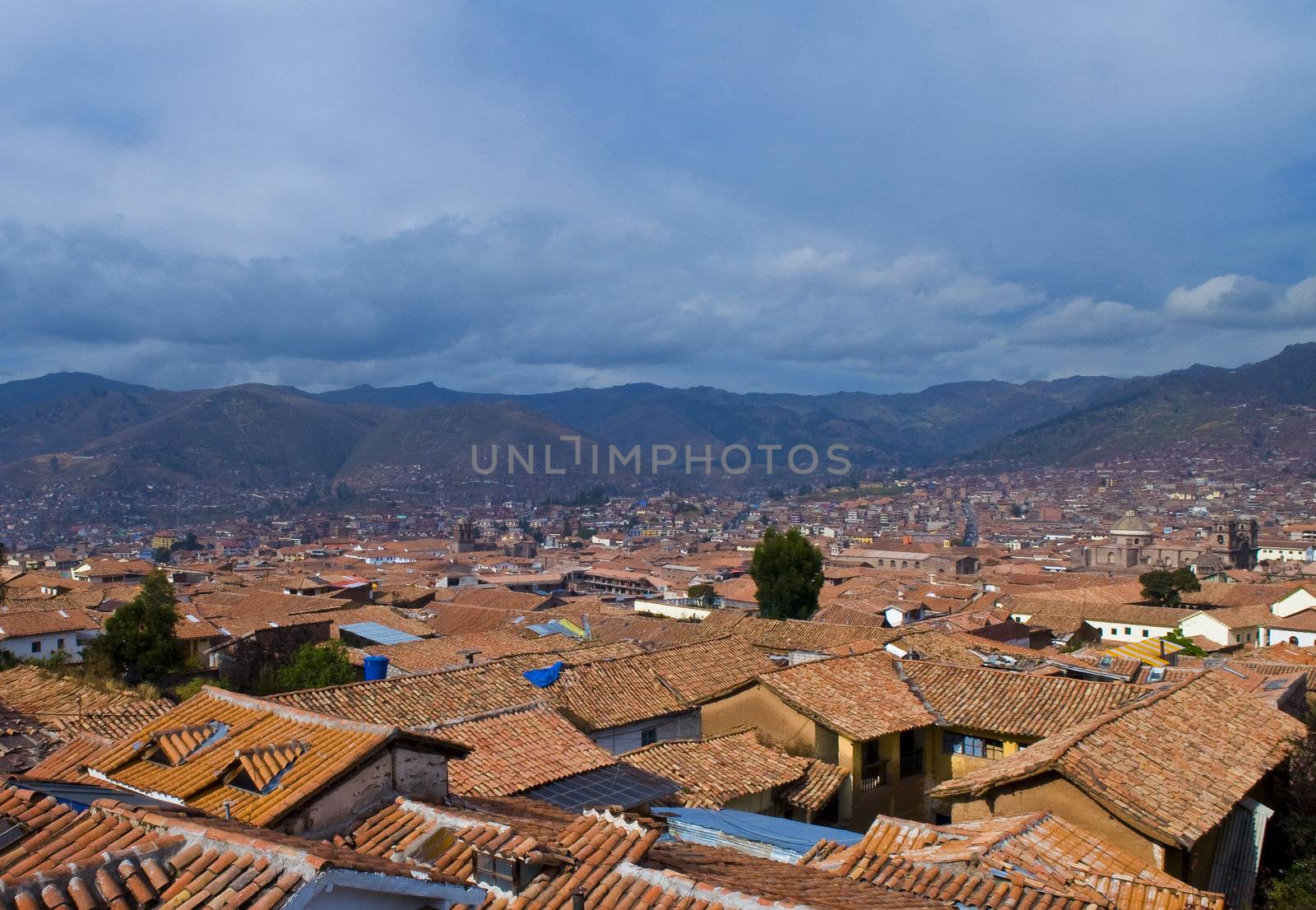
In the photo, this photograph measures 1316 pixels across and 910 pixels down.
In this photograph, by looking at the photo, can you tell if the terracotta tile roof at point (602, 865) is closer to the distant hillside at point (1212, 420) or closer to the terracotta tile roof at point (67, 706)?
the terracotta tile roof at point (67, 706)

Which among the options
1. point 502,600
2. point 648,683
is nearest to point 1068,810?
point 648,683

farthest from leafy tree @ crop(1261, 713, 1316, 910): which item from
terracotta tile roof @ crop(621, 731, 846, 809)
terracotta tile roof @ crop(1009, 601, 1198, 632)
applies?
terracotta tile roof @ crop(1009, 601, 1198, 632)

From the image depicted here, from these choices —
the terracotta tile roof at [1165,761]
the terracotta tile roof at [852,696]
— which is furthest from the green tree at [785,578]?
the terracotta tile roof at [1165,761]

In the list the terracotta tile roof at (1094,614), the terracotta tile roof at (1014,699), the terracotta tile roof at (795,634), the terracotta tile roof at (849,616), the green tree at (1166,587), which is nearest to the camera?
the terracotta tile roof at (1014,699)

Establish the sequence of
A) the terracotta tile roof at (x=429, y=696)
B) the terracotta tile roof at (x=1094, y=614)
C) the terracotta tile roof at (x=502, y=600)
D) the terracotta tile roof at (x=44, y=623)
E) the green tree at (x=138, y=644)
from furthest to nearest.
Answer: the terracotta tile roof at (x=502, y=600) < the terracotta tile roof at (x=1094, y=614) < the terracotta tile roof at (x=44, y=623) < the green tree at (x=138, y=644) < the terracotta tile roof at (x=429, y=696)

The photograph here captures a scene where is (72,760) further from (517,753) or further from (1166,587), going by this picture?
(1166,587)

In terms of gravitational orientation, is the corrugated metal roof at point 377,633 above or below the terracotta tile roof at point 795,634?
below

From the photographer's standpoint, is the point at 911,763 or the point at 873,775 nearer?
the point at 873,775
